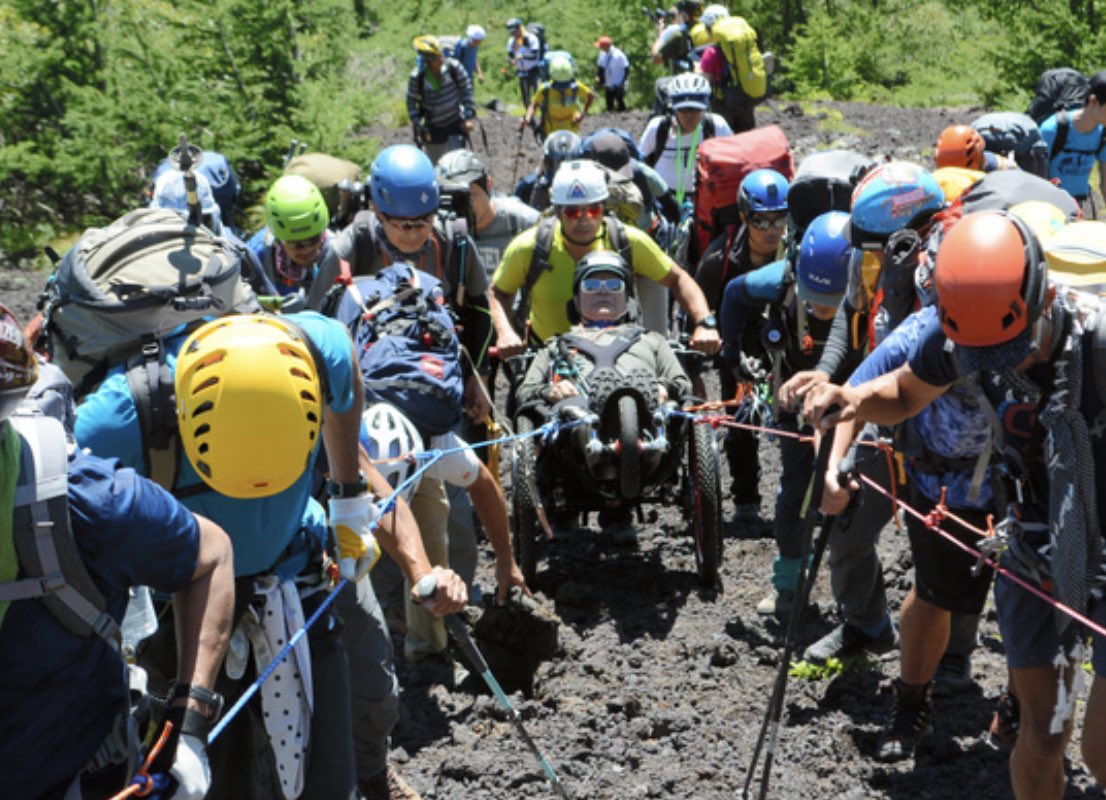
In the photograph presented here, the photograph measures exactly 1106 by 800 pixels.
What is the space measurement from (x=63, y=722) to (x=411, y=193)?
4381 mm

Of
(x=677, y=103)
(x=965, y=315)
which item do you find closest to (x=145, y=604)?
(x=965, y=315)

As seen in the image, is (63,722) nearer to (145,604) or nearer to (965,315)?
(145,604)

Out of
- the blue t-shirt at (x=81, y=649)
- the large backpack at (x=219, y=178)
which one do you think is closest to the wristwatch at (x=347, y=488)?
the blue t-shirt at (x=81, y=649)

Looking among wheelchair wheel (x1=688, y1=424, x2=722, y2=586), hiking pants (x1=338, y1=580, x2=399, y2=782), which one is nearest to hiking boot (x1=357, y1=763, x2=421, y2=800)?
hiking pants (x1=338, y1=580, x2=399, y2=782)

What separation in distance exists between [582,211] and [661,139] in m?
4.39

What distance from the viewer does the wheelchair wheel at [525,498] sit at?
7.54 meters

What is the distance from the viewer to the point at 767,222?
830 centimetres

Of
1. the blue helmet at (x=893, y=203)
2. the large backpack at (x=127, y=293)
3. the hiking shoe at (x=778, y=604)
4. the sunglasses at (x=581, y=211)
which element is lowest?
the hiking shoe at (x=778, y=604)

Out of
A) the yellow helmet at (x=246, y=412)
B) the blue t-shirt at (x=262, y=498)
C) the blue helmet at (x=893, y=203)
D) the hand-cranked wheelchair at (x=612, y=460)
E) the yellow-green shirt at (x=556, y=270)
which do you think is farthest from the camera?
the yellow-green shirt at (x=556, y=270)

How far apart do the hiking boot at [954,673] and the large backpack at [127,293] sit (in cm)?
383

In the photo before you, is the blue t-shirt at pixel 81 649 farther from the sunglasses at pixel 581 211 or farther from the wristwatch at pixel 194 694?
the sunglasses at pixel 581 211

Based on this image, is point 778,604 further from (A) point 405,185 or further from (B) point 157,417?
(B) point 157,417

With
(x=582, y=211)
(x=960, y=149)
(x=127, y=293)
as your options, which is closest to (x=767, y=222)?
(x=582, y=211)

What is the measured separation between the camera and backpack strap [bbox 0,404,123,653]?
2818 millimetres
